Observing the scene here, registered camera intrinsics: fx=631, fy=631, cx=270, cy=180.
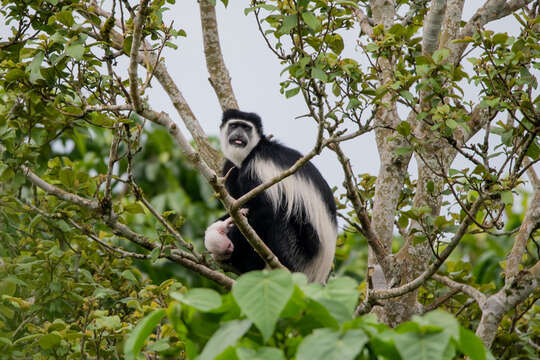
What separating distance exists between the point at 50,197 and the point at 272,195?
Result: 1260 mm

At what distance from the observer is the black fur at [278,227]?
349cm

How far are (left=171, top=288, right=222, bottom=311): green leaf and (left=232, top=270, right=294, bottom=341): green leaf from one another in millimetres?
65

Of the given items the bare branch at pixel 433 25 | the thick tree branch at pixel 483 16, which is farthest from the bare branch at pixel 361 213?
the thick tree branch at pixel 483 16

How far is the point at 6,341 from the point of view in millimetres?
2053

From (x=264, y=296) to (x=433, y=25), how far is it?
224 centimetres

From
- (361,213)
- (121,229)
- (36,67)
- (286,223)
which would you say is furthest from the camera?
(286,223)

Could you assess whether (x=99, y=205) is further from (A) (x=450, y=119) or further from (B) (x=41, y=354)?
(A) (x=450, y=119)

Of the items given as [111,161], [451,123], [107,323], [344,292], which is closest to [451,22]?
[451,123]

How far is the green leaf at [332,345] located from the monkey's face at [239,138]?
9.82 feet

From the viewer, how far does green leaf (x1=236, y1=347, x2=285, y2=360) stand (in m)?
0.91

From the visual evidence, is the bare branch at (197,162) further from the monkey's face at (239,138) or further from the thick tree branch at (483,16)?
the monkey's face at (239,138)

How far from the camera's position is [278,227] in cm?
356

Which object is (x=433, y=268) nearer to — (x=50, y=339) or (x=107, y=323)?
(x=107, y=323)

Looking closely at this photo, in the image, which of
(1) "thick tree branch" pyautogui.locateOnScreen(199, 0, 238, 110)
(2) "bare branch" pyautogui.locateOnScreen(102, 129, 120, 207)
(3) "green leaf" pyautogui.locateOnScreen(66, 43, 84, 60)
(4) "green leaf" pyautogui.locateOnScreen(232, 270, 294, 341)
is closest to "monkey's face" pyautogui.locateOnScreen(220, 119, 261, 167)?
(1) "thick tree branch" pyautogui.locateOnScreen(199, 0, 238, 110)
